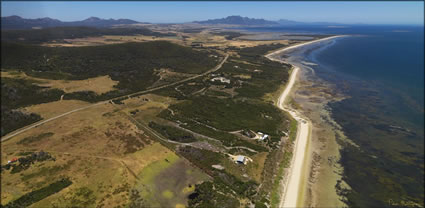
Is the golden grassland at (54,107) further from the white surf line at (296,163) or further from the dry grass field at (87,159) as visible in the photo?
the white surf line at (296,163)

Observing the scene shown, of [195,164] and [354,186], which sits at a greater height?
[195,164]

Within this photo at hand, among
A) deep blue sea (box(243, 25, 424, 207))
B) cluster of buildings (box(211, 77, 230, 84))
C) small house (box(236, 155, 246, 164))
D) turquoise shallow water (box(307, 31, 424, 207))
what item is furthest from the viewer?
cluster of buildings (box(211, 77, 230, 84))

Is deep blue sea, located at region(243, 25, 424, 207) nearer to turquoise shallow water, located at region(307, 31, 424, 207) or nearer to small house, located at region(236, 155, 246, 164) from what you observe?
turquoise shallow water, located at region(307, 31, 424, 207)

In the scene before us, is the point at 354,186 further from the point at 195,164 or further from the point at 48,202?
the point at 48,202

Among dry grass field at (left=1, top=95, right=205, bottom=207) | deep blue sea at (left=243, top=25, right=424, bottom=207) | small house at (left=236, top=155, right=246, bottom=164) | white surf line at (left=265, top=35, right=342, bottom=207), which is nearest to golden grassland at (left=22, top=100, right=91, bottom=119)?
dry grass field at (left=1, top=95, right=205, bottom=207)

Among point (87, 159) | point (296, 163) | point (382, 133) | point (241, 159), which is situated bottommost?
point (296, 163)

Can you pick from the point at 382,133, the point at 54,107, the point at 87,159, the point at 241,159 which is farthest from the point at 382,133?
the point at 54,107

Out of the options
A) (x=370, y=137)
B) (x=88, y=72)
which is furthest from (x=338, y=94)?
(x=88, y=72)

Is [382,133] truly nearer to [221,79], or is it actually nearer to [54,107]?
[221,79]

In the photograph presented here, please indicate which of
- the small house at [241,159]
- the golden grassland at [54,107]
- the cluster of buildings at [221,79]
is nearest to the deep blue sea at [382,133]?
the small house at [241,159]

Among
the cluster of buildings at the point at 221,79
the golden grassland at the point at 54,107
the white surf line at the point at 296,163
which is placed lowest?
the white surf line at the point at 296,163

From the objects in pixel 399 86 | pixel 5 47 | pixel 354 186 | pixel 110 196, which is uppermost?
pixel 5 47
